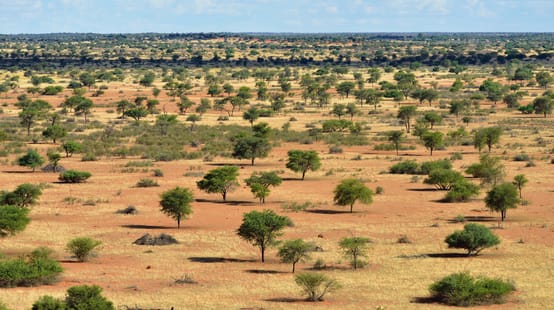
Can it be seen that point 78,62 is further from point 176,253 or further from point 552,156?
point 176,253

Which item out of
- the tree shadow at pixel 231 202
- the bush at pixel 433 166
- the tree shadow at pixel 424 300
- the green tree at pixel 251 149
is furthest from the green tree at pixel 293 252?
the green tree at pixel 251 149

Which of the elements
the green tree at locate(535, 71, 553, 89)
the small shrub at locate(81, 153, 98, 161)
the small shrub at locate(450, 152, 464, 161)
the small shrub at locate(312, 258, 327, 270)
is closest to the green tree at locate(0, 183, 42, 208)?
the small shrub at locate(312, 258, 327, 270)

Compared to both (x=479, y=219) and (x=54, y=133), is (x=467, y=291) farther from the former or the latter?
(x=54, y=133)

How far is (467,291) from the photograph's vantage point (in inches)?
1163

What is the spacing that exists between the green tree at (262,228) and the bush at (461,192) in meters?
16.9

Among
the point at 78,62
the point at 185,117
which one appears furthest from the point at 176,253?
the point at 78,62

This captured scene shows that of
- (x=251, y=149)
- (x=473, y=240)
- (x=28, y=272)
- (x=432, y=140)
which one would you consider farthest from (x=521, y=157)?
(x=28, y=272)

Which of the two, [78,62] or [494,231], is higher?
[78,62]

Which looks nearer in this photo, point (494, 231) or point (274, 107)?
point (494, 231)

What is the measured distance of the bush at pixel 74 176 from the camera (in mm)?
57375

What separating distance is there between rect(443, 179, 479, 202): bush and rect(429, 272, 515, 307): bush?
2045 cm

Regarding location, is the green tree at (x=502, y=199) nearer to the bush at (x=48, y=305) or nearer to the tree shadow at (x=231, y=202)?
the tree shadow at (x=231, y=202)

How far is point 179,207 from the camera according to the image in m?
43.4

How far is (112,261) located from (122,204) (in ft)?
46.4
